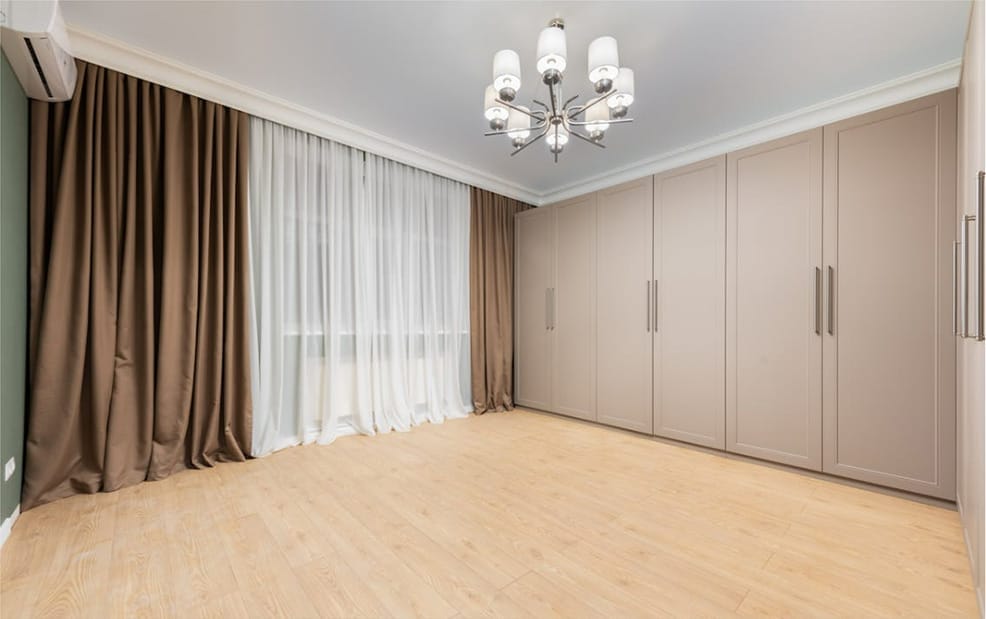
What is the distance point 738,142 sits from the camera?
11.5 ft

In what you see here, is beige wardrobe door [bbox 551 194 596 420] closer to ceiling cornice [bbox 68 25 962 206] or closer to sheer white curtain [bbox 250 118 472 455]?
ceiling cornice [bbox 68 25 962 206]

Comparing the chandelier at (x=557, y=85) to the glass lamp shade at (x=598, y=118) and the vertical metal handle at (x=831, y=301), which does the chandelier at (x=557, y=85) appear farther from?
the vertical metal handle at (x=831, y=301)

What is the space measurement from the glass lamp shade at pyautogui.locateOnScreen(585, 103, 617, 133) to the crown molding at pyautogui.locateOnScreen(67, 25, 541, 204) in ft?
6.57

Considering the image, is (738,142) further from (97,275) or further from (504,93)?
(97,275)

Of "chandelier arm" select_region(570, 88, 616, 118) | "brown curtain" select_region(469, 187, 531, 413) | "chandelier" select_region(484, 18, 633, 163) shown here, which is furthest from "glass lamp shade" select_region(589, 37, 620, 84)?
"brown curtain" select_region(469, 187, 531, 413)

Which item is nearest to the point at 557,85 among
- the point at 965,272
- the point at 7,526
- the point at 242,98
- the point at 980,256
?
the point at 980,256

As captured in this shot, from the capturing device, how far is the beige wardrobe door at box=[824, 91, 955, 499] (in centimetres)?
239

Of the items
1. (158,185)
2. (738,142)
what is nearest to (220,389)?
(158,185)

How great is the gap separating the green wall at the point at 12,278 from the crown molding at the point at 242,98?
0.52m

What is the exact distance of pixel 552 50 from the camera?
194cm

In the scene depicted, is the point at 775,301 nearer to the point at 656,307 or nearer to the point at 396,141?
the point at 656,307

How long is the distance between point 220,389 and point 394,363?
144 cm

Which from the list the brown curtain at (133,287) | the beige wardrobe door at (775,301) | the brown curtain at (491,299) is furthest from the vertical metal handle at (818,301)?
the brown curtain at (133,287)

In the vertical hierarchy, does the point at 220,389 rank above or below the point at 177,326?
below
